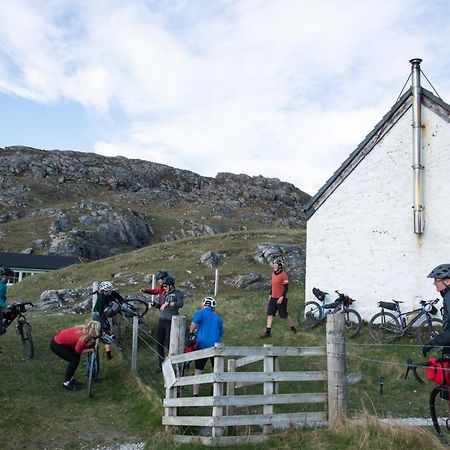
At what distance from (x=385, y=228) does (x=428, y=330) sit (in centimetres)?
363

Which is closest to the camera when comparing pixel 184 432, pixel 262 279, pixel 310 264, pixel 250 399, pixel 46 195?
pixel 250 399

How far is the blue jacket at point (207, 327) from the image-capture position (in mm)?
10320

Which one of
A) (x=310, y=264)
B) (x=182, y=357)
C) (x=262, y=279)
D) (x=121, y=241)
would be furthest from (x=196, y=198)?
(x=182, y=357)

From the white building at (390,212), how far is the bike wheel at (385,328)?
2.41 ft

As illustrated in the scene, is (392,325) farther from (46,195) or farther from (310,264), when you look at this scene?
(46,195)

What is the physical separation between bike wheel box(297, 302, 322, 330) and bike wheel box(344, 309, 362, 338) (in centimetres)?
97

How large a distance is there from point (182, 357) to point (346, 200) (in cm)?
1102

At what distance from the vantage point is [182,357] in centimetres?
894

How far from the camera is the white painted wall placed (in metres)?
16.1

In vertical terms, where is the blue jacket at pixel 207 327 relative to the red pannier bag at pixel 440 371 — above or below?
above

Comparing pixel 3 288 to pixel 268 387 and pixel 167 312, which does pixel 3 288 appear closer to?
pixel 167 312

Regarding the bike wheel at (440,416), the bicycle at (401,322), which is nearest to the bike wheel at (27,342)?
the bicycle at (401,322)

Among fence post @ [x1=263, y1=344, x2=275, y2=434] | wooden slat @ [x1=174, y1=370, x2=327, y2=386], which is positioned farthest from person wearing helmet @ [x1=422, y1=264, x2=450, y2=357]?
fence post @ [x1=263, y1=344, x2=275, y2=434]

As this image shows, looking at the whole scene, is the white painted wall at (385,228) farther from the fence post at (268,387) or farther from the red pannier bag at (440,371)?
the fence post at (268,387)
